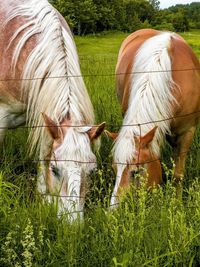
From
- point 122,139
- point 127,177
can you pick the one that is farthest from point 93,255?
point 122,139

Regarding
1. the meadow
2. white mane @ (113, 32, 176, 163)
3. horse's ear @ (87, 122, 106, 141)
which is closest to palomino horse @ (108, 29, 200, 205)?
white mane @ (113, 32, 176, 163)

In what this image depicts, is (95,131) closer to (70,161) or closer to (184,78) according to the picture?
(70,161)

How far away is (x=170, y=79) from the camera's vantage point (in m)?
4.02

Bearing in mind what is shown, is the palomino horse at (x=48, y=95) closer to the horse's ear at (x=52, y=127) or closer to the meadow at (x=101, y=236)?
the horse's ear at (x=52, y=127)

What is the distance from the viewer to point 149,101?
376cm

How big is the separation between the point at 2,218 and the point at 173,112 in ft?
5.99

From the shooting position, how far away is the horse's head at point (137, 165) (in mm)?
3355

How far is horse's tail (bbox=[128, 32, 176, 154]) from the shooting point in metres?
3.72

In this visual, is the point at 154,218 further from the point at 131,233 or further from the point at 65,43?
the point at 65,43

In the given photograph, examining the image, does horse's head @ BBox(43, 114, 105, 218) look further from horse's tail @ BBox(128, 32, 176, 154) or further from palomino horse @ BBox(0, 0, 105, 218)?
horse's tail @ BBox(128, 32, 176, 154)

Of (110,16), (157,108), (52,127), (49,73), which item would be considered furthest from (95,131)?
(110,16)

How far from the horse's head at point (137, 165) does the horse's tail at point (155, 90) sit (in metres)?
0.14

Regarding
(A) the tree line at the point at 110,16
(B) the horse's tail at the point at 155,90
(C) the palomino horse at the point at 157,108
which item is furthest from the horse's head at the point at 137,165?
(A) the tree line at the point at 110,16

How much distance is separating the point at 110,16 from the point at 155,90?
160 ft
